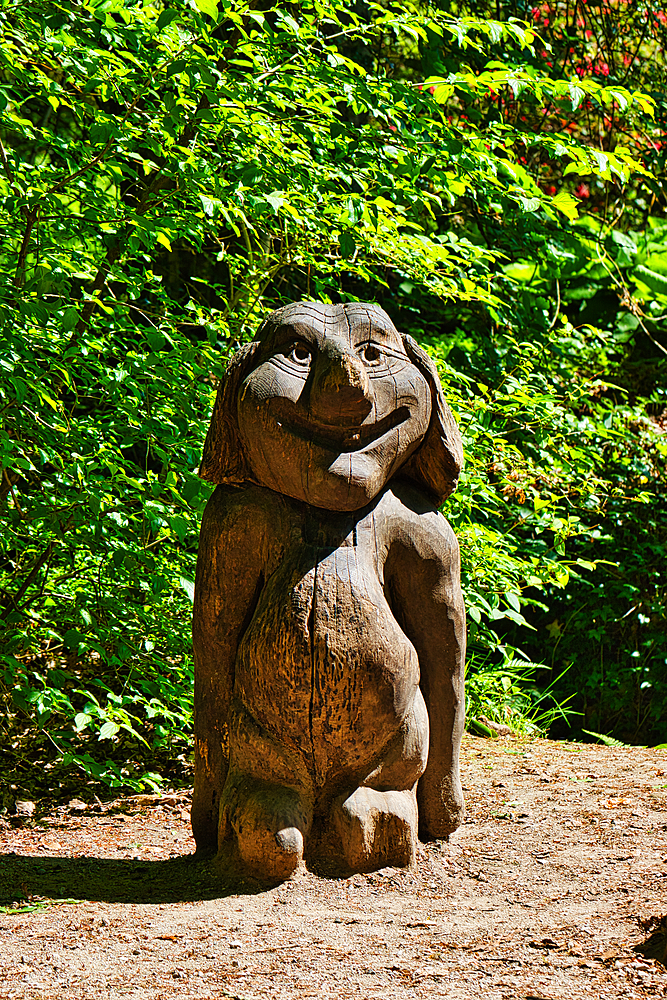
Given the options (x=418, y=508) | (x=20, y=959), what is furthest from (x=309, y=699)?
(x=20, y=959)

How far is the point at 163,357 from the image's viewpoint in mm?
3686

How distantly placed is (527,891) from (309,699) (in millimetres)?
862

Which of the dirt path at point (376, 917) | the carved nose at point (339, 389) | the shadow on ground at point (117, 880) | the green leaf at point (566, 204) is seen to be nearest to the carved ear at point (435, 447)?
the carved nose at point (339, 389)

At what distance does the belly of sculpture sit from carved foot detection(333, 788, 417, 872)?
0.10 meters

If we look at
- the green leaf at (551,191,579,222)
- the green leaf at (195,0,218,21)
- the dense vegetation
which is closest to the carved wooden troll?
the dense vegetation

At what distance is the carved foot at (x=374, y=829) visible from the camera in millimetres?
2832

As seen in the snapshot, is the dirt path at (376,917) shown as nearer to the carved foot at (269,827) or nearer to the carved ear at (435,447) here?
the carved foot at (269,827)

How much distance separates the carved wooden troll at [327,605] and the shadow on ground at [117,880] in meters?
0.12

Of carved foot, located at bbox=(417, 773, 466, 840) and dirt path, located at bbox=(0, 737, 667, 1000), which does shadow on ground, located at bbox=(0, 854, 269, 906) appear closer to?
dirt path, located at bbox=(0, 737, 667, 1000)

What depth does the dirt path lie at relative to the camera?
218cm

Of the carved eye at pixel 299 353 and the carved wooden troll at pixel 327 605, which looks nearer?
the carved wooden troll at pixel 327 605

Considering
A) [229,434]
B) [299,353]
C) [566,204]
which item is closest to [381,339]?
[299,353]

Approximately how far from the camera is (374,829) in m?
2.86

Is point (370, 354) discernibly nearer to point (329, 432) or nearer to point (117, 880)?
point (329, 432)
